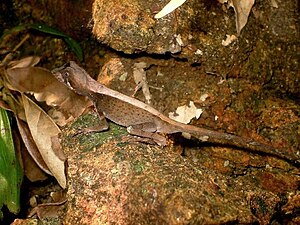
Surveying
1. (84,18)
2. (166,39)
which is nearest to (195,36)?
(166,39)

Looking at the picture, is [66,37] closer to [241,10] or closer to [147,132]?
[147,132]

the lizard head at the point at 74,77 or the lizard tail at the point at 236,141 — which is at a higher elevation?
the lizard head at the point at 74,77

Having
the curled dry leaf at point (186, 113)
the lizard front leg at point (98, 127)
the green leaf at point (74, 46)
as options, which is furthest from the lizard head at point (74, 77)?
the curled dry leaf at point (186, 113)

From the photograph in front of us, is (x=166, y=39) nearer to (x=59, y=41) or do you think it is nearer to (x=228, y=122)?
(x=228, y=122)

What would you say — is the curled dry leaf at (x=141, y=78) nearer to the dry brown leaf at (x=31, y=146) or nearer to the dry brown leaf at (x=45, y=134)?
the dry brown leaf at (x=45, y=134)

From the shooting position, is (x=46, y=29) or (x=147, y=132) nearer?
(x=147, y=132)

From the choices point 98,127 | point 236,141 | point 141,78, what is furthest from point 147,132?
point 236,141

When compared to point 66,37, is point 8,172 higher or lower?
lower
